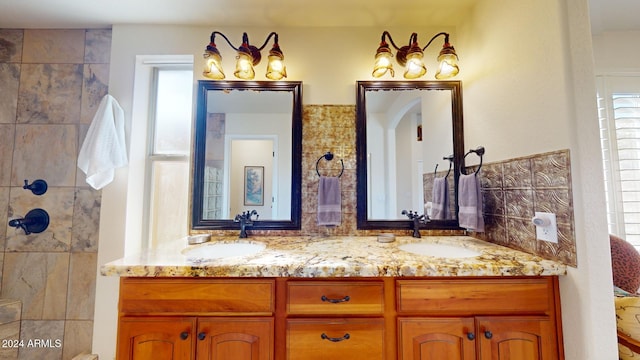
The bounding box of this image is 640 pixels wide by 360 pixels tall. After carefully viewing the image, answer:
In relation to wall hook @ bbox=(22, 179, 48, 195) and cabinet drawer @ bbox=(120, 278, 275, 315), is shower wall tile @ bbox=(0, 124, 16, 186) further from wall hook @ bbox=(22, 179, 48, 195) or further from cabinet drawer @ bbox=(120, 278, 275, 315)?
cabinet drawer @ bbox=(120, 278, 275, 315)

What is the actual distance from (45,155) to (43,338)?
1.17 meters

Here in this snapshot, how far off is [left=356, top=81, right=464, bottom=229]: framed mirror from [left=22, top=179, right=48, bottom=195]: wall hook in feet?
6.80

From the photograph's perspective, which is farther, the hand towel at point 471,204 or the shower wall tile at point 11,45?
the shower wall tile at point 11,45

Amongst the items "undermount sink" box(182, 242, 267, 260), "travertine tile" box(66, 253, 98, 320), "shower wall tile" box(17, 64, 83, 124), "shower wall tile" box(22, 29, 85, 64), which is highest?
"shower wall tile" box(22, 29, 85, 64)

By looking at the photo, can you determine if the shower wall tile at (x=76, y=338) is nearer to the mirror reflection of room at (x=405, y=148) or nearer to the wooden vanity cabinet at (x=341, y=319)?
the wooden vanity cabinet at (x=341, y=319)

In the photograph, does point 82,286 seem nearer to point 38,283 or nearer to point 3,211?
point 38,283

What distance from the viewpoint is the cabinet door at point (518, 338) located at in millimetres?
885

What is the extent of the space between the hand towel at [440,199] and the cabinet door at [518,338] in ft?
2.23

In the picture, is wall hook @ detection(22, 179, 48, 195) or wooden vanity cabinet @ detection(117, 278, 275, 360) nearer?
wooden vanity cabinet @ detection(117, 278, 275, 360)

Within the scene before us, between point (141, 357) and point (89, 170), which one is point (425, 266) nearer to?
point (141, 357)

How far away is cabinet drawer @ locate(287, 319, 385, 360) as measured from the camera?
0.88m

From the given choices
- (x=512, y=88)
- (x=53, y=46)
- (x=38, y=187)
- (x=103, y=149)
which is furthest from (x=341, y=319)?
(x=53, y=46)

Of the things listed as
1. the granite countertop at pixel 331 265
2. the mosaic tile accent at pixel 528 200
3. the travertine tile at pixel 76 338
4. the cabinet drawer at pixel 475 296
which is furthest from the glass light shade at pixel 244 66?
the travertine tile at pixel 76 338

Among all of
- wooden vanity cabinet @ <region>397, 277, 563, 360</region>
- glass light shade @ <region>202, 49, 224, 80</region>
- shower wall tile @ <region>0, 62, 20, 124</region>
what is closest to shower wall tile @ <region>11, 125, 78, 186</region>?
shower wall tile @ <region>0, 62, 20, 124</region>
